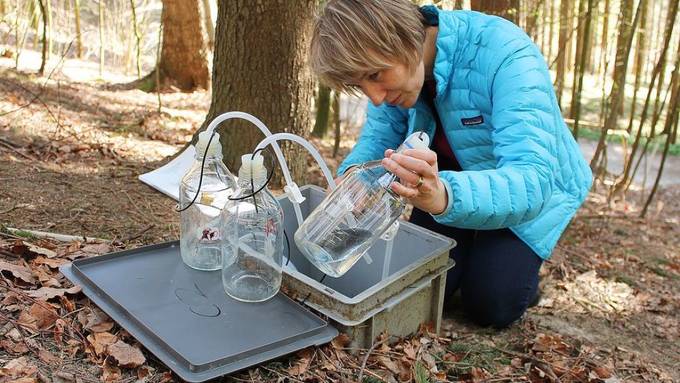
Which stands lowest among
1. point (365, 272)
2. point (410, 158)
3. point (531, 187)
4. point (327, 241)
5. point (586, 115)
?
point (586, 115)

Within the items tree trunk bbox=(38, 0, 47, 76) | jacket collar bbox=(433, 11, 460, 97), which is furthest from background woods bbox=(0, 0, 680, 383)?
jacket collar bbox=(433, 11, 460, 97)

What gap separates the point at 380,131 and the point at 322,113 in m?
2.54

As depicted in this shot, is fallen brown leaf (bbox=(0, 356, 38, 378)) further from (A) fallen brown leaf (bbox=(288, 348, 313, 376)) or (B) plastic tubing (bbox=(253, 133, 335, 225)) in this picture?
(B) plastic tubing (bbox=(253, 133, 335, 225))

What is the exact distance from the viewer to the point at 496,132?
1.93 metres

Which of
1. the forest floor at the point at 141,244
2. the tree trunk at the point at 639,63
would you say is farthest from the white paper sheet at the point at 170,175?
the tree trunk at the point at 639,63

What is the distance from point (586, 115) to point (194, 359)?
10.2 m

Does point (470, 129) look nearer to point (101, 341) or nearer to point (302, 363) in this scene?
point (302, 363)

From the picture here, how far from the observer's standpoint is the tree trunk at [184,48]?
5.39m

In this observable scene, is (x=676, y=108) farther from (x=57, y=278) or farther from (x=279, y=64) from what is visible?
(x=57, y=278)

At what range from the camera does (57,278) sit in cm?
186

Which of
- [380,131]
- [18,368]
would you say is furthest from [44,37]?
[18,368]

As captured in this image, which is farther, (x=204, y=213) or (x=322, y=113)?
(x=322, y=113)

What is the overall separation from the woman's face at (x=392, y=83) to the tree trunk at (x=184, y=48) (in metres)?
3.88

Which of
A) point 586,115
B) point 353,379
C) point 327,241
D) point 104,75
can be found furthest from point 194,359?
point 586,115
